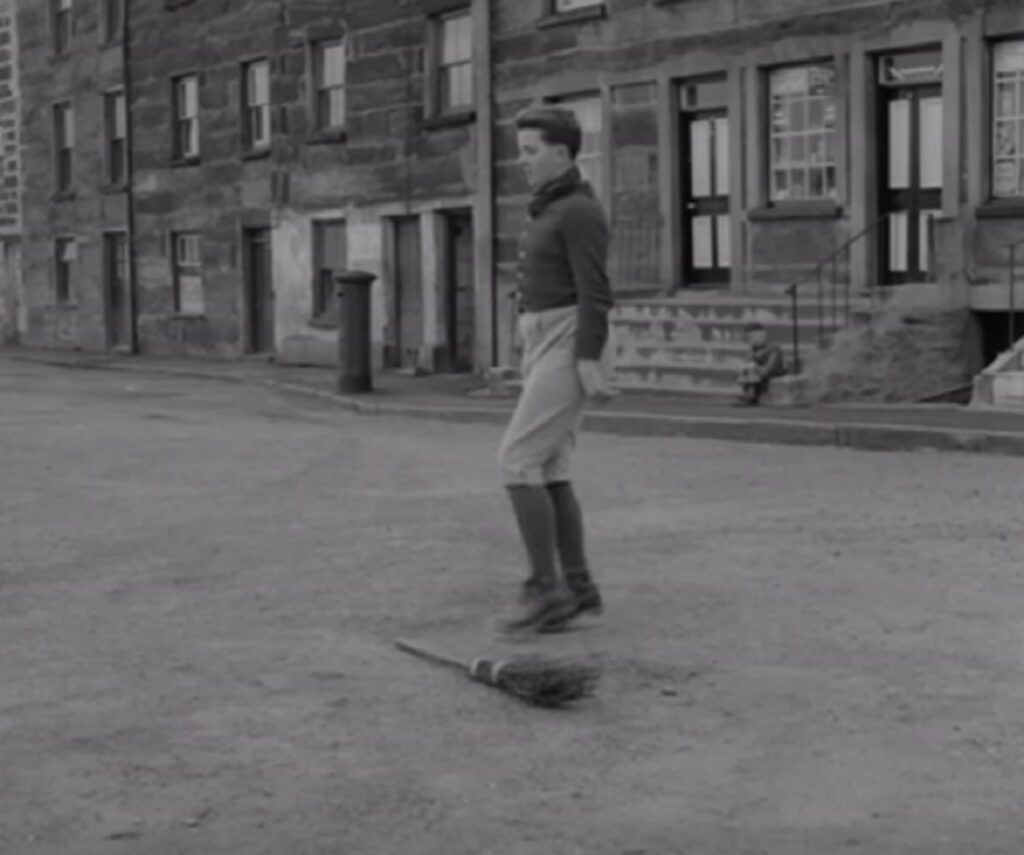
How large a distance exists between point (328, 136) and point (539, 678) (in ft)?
84.8

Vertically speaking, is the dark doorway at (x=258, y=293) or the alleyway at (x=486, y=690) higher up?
the dark doorway at (x=258, y=293)

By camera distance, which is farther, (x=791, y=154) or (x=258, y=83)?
(x=258, y=83)

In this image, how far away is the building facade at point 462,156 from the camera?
22.3m

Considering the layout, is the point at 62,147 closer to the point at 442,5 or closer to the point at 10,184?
the point at 10,184

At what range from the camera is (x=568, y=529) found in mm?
8445

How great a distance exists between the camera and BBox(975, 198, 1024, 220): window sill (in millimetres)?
21281

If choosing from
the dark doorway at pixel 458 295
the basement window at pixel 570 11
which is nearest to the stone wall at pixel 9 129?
the dark doorway at pixel 458 295

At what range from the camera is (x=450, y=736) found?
663 cm

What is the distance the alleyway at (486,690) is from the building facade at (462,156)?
852cm

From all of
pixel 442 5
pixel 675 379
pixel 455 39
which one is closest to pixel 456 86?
pixel 455 39

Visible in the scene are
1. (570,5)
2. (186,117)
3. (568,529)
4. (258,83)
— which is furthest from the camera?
(186,117)

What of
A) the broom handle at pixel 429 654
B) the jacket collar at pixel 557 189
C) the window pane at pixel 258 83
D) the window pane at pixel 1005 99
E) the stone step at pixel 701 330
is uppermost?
the window pane at pixel 258 83

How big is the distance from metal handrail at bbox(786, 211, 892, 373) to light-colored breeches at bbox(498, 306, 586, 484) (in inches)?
526

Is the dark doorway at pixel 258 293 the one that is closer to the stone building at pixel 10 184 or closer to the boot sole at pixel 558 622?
the stone building at pixel 10 184
